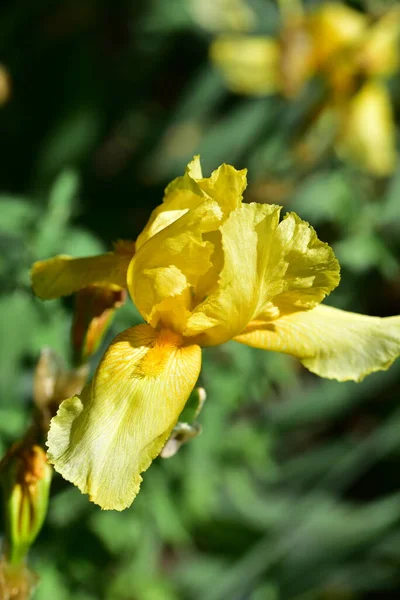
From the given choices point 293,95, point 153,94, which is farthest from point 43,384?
point 153,94

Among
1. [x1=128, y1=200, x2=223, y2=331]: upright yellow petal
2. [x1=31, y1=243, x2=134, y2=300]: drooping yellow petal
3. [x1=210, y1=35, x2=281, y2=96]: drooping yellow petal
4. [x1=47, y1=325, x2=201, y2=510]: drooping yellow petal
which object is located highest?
[x1=128, y1=200, x2=223, y2=331]: upright yellow petal

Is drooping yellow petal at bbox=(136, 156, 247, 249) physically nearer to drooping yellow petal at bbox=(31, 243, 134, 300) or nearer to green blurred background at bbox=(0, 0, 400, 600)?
drooping yellow petal at bbox=(31, 243, 134, 300)

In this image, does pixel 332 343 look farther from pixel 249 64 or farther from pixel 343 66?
pixel 249 64

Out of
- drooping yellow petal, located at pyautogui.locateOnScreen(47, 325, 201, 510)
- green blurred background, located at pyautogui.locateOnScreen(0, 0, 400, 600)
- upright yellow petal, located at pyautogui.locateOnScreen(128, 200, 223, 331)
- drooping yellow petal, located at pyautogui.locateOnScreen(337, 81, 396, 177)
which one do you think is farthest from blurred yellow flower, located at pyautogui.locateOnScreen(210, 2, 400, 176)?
drooping yellow petal, located at pyautogui.locateOnScreen(47, 325, 201, 510)

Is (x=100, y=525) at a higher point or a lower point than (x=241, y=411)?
higher

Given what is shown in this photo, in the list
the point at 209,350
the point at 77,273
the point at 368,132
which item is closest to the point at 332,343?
the point at 77,273

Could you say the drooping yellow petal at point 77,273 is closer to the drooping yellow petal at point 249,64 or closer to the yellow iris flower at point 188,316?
the yellow iris flower at point 188,316

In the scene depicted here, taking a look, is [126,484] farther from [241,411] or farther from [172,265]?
[241,411]
